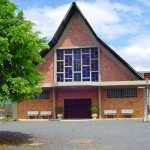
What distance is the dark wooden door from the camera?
36.9 meters

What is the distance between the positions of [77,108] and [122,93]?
477cm

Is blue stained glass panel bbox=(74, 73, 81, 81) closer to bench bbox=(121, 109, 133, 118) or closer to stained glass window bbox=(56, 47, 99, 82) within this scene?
stained glass window bbox=(56, 47, 99, 82)

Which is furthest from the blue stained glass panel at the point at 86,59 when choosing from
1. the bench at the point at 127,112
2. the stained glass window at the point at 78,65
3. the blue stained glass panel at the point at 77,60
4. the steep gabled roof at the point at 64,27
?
the bench at the point at 127,112

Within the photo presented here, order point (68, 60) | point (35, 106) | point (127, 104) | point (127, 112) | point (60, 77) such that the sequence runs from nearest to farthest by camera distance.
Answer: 1. point (127, 112)
2. point (127, 104)
3. point (68, 60)
4. point (60, 77)
5. point (35, 106)

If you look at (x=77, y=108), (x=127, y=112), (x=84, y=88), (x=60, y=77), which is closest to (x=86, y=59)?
(x=84, y=88)

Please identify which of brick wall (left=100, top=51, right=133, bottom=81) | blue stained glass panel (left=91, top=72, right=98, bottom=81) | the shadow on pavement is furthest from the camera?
blue stained glass panel (left=91, top=72, right=98, bottom=81)

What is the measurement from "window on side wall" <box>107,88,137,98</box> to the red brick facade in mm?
302

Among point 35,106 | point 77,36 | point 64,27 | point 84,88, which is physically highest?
point 64,27

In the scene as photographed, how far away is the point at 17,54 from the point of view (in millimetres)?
15711

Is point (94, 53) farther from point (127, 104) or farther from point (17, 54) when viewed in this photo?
point (17, 54)

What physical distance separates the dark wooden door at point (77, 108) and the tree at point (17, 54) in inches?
800

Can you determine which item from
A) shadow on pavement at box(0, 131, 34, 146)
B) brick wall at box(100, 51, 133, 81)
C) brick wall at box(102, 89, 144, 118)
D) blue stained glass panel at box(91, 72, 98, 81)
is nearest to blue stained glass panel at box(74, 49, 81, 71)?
blue stained glass panel at box(91, 72, 98, 81)

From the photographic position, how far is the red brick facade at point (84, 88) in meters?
35.2

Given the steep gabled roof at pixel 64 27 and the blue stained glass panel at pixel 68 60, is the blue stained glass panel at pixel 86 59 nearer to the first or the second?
the blue stained glass panel at pixel 68 60
